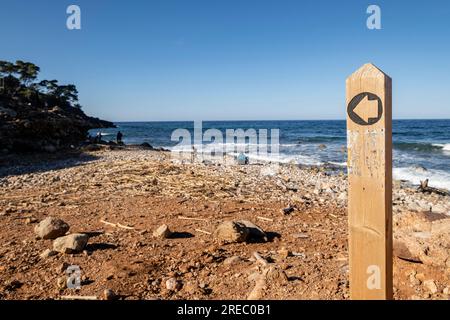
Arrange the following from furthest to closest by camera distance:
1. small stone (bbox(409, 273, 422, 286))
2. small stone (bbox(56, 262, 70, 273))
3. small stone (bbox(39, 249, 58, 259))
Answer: small stone (bbox(39, 249, 58, 259)) < small stone (bbox(56, 262, 70, 273)) < small stone (bbox(409, 273, 422, 286))

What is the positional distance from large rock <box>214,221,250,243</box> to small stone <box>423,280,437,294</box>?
219cm

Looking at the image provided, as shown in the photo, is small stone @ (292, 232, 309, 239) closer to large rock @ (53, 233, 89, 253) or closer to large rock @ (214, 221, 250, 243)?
large rock @ (214, 221, 250, 243)

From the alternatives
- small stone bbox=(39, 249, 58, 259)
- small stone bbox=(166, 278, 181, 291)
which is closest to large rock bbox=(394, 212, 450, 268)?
small stone bbox=(166, 278, 181, 291)

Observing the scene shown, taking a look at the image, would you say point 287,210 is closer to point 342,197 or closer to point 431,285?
point 342,197

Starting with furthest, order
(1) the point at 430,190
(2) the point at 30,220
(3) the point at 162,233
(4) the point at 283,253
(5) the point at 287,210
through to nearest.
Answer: (1) the point at 430,190 < (5) the point at 287,210 < (2) the point at 30,220 < (3) the point at 162,233 < (4) the point at 283,253

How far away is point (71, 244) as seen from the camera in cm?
427

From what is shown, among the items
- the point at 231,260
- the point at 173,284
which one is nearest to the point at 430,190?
the point at 231,260

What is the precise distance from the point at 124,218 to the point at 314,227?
10.9 feet

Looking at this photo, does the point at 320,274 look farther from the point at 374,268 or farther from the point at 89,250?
A: the point at 89,250

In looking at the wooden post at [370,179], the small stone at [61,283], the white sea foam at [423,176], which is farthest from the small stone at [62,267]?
the white sea foam at [423,176]

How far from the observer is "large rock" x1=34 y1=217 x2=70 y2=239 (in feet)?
15.8

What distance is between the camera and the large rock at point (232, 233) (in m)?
4.48

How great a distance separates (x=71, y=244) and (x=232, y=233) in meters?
2.12
